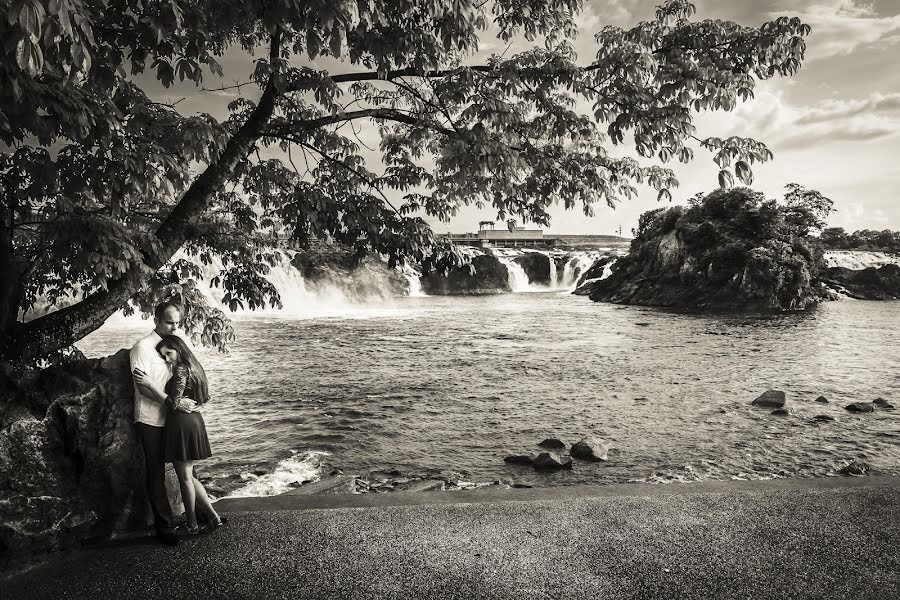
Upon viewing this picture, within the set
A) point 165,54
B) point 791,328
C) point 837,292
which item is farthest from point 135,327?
point 837,292

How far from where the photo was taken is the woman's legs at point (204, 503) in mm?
5352

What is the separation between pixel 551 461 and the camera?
404 inches

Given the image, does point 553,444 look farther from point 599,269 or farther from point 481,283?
point 481,283

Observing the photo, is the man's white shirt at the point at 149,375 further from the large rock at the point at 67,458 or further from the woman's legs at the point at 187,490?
the woman's legs at the point at 187,490

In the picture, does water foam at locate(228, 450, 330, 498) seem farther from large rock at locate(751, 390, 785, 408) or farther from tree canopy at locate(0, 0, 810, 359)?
large rock at locate(751, 390, 785, 408)

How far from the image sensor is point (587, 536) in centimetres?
521

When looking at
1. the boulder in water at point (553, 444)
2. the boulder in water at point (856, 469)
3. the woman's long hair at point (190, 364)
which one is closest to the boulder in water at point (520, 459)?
the boulder in water at point (553, 444)

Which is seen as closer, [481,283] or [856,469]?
[856,469]

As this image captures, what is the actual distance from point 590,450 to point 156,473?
7816 millimetres

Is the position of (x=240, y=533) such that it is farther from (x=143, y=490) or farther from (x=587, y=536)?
(x=587, y=536)

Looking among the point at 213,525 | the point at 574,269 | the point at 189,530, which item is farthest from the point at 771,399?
the point at 574,269

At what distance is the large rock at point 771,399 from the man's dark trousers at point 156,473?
14356 mm

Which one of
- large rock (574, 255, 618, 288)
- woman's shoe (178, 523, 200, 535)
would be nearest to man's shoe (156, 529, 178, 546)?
woman's shoe (178, 523, 200, 535)

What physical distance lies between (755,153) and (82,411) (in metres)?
7.27
